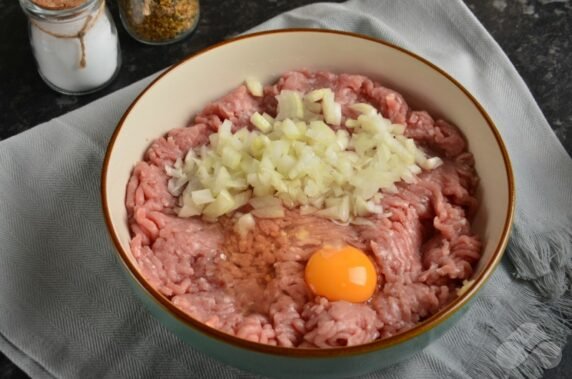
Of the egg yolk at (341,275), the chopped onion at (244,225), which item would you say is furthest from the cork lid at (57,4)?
the egg yolk at (341,275)

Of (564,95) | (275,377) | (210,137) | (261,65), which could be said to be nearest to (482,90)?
(564,95)

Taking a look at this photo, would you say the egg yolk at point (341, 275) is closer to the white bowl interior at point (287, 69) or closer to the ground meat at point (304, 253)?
the ground meat at point (304, 253)

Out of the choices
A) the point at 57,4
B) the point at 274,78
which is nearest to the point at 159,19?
the point at 57,4

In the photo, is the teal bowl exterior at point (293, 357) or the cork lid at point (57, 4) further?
the cork lid at point (57, 4)

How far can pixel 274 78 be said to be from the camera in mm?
3334

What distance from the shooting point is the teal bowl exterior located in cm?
236

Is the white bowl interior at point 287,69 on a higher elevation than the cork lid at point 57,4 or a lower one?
higher

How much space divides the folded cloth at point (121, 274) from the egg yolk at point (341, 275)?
34 cm

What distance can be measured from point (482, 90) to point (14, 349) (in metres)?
2.19

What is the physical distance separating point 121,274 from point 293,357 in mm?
947

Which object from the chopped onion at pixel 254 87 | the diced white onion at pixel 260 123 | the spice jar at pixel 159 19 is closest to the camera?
the diced white onion at pixel 260 123

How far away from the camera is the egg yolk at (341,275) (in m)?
2.61

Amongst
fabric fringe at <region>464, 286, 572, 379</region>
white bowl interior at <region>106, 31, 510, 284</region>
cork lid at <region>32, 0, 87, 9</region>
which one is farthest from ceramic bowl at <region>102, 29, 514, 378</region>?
cork lid at <region>32, 0, 87, 9</region>

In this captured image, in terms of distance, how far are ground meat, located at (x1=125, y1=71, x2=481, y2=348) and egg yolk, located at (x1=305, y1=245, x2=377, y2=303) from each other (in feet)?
0.11
